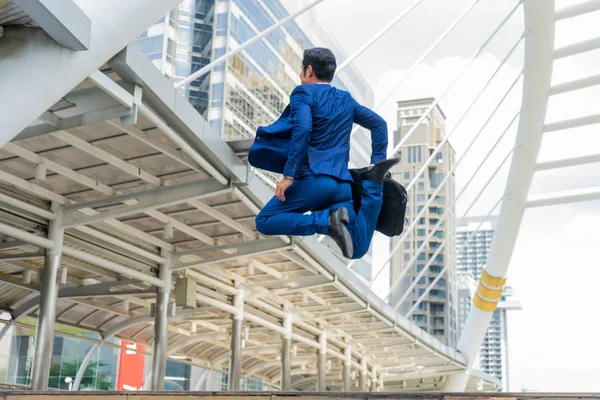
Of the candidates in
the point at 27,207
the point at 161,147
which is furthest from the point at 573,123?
the point at 27,207

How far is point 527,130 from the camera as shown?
21875 mm

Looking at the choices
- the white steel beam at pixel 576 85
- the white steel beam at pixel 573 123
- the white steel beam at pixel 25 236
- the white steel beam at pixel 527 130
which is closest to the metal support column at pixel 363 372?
the white steel beam at pixel 527 130

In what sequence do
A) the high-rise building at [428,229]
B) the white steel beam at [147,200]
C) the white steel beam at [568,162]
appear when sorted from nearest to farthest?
the white steel beam at [147,200] < the white steel beam at [568,162] < the high-rise building at [428,229]

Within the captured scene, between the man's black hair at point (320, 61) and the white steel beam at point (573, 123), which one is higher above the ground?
the white steel beam at point (573, 123)

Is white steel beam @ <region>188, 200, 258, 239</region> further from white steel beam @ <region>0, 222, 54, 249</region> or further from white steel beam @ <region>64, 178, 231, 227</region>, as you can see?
white steel beam @ <region>0, 222, 54, 249</region>

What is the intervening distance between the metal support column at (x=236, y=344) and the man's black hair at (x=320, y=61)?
58.6ft

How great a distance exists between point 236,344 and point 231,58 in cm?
5208

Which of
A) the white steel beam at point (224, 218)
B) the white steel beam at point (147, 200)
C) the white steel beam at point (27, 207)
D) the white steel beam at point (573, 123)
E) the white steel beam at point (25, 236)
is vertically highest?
the white steel beam at point (573, 123)

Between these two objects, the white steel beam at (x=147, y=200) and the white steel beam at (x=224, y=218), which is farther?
the white steel beam at (x=224, y=218)

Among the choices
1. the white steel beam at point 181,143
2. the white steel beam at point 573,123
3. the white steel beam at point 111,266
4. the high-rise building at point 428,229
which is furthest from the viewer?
the high-rise building at point 428,229

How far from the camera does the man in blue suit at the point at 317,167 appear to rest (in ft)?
16.3

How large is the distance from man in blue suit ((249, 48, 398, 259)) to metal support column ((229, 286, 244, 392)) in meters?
17.7

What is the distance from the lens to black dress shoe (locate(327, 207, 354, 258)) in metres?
4.93

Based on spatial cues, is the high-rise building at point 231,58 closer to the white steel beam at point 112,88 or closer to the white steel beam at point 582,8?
the white steel beam at point 582,8
